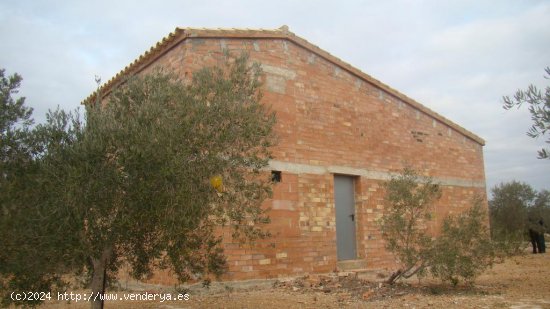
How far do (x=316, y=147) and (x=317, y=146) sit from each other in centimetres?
5

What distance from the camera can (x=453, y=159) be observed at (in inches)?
651

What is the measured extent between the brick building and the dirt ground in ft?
2.39

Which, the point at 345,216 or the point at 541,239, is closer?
the point at 345,216

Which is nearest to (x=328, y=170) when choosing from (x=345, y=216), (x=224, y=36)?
(x=345, y=216)

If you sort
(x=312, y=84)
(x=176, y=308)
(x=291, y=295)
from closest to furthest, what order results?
(x=176, y=308)
(x=291, y=295)
(x=312, y=84)

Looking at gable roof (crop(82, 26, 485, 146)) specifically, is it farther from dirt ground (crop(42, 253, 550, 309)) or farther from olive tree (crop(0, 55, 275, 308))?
dirt ground (crop(42, 253, 550, 309))

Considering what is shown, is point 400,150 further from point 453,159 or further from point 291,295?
point 291,295

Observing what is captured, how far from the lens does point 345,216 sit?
1277 centimetres

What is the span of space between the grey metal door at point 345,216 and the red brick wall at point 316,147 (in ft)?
0.65

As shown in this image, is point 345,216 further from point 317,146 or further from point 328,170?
point 317,146

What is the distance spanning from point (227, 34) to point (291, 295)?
236 inches

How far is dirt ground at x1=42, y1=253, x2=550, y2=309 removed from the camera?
8.38 m

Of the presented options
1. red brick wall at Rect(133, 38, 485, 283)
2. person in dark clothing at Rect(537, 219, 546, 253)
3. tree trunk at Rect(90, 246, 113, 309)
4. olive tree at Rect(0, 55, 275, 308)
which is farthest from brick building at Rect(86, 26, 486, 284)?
person in dark clothing at Rect(537, 219, 546, 253)

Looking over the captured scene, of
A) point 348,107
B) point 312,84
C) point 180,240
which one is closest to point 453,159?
point 348,107
